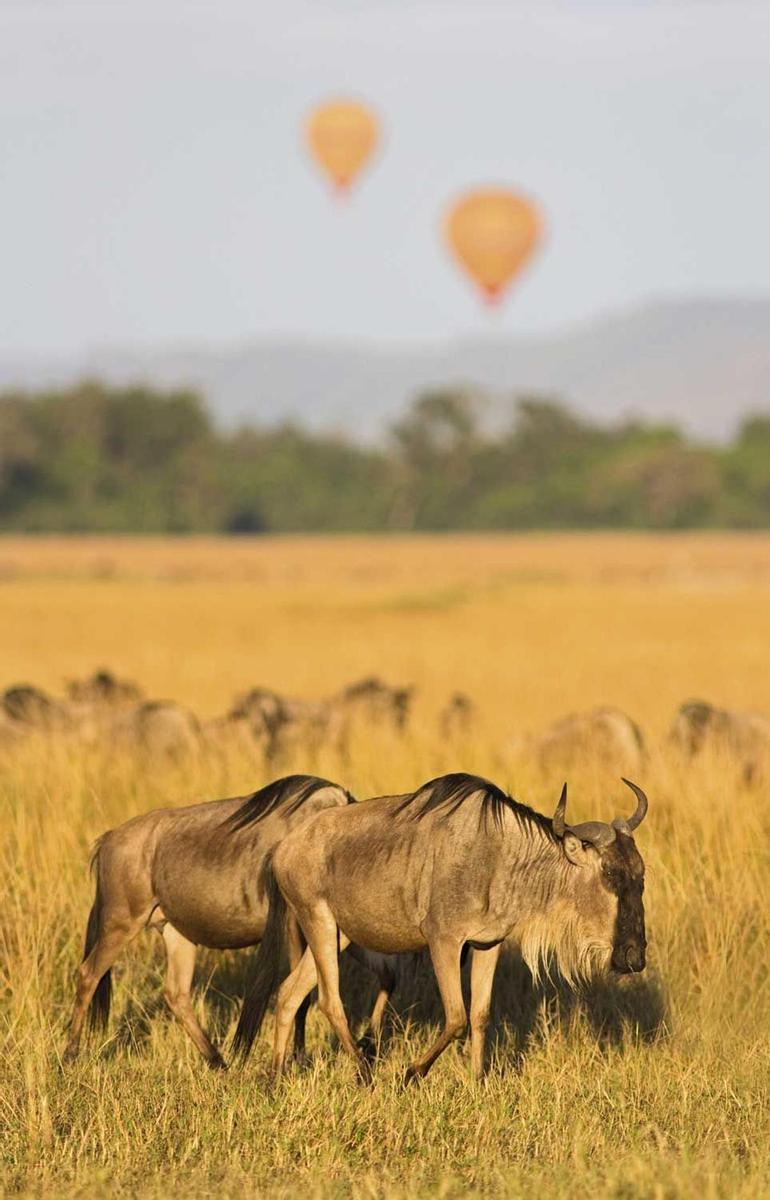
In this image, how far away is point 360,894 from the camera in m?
5.62

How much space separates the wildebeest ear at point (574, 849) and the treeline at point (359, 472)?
89186mm

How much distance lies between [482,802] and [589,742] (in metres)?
5.97

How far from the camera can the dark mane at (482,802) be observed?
5590mm

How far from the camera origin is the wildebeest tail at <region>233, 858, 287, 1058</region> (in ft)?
19.3

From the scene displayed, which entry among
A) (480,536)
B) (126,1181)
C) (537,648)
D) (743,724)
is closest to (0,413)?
(480,536)

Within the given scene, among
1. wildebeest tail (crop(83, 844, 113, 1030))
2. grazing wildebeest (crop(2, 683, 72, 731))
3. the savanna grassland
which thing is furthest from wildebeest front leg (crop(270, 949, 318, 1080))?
grazing wildebeest (crop(2, 683, 72, 731))

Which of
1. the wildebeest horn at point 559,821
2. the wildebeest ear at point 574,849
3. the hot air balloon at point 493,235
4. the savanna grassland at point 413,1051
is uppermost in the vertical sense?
the hot air balloon at point 493,235

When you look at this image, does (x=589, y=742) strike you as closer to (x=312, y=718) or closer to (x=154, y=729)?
(x=312, y=718)

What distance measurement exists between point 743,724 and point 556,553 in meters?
66.0

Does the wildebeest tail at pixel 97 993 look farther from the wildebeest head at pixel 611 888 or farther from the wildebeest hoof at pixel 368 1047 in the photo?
the wildebeest head at pixel 611 888

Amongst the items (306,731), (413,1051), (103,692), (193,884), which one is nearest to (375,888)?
(193,884)

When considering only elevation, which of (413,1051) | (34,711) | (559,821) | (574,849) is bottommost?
(413,1051)

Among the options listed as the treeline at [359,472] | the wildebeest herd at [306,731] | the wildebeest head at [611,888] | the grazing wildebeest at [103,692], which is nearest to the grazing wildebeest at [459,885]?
the wildebeest head at [611,888]

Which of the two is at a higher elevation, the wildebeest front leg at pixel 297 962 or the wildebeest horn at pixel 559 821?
the wildebeest horn at pixel 559 821
